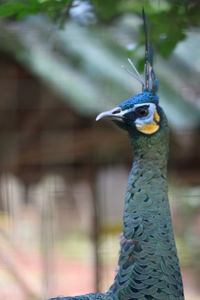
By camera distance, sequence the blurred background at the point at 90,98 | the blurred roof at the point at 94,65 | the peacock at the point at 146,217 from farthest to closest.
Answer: the blurred roof at the point at 94,65 < the blurred background at the point at 90,98 < the peacock at the point at 146,217

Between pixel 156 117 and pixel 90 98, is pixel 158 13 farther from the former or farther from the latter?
pixel 90 98

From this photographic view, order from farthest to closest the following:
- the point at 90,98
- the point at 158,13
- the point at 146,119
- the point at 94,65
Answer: the point at 90,98 < the point at 94,65 < the point at 158,13 < the point at 146,119

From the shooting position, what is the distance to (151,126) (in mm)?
1321

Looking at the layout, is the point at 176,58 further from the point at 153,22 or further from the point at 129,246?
the point at 129,246

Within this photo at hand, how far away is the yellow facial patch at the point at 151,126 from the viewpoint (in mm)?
1316

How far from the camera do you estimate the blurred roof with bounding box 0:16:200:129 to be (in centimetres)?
210

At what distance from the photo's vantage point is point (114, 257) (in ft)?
17.2

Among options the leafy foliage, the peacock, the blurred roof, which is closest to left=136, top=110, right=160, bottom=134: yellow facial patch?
the peacock

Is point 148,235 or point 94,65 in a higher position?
point 94,65

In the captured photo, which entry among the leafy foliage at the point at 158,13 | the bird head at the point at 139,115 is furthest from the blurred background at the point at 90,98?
the bird head at the point at 139,115

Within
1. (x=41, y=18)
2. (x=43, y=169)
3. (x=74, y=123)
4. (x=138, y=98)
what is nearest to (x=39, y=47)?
(x=41, y=18)

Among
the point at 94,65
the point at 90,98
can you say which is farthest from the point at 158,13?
the point at 90,98

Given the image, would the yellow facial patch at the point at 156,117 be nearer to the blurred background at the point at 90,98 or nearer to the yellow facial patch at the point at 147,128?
the yellow facial patch at the point at 147,128

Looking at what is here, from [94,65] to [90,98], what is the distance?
16 cm
